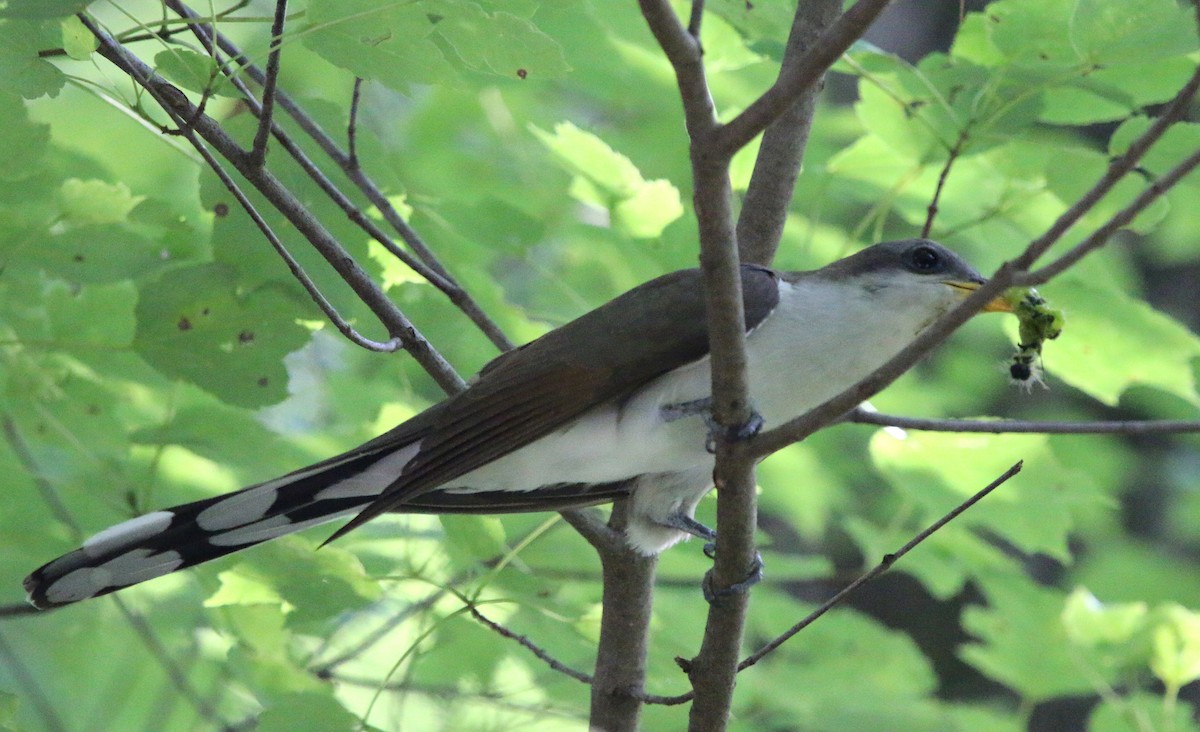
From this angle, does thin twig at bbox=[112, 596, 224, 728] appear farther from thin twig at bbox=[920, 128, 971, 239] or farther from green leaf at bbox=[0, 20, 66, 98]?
thin twig at bbox=[920, 128, 971, 239]

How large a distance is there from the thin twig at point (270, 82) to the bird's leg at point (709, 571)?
124 cm

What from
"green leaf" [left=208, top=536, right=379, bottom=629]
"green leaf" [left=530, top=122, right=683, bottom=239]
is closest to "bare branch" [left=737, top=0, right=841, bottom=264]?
"green leaf" [left=530, top=122, right=683, bottom=239]

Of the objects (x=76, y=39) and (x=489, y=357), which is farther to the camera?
(x=489, y=357)

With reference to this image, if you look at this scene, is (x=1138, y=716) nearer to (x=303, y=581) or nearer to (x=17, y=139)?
(x=303, y=581)

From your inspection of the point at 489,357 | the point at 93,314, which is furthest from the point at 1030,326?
the point at 93,314

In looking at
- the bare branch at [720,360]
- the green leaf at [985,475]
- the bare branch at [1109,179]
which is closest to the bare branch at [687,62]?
the bare branch at [720,360]

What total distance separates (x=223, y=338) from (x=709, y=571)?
4.24 ft

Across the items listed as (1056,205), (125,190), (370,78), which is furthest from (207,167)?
(1056,205)

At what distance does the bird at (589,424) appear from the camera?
2670 mm

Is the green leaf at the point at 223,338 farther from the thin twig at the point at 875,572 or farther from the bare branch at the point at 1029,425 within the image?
the bare branch at the point at 1029,425

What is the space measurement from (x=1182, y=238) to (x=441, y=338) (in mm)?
4929

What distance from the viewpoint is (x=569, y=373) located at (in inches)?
106

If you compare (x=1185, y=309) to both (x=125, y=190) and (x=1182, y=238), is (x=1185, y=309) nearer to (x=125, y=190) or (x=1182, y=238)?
(x=1182, y=238)

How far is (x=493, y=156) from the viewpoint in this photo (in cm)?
521
